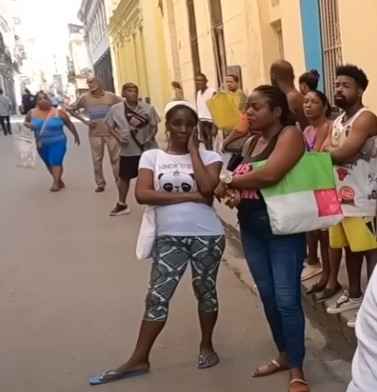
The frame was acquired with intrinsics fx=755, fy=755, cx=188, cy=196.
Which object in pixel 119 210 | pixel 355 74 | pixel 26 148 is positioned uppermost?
pixel 355 74

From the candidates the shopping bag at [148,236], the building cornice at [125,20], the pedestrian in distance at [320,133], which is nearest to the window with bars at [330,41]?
the pedestrian in distance at [320,133]

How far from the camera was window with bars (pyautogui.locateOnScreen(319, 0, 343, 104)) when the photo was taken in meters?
9.48

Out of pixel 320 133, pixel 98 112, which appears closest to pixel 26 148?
pixel 98 112

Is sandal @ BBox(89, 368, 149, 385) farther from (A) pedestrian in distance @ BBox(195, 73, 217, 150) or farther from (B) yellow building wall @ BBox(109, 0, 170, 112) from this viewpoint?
(B) yellow building wall @ BBox(109, 0, 170, 112)

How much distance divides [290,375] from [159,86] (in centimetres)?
1935

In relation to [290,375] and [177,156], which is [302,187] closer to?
[177,156]

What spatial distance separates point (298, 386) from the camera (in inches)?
161

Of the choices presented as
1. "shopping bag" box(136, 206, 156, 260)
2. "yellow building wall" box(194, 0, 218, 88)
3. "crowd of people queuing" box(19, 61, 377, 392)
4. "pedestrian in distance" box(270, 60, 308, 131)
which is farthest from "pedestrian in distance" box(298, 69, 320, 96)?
"yellow building wall" box(194, 0, 218, 88)

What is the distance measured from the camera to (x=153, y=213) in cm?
441

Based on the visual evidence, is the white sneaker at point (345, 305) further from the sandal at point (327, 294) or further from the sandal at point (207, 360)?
the sandal at point (207, 360)

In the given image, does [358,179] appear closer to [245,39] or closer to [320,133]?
[320,133]

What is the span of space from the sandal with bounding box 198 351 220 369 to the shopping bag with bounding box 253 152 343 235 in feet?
3.85

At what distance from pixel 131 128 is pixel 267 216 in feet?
18.5

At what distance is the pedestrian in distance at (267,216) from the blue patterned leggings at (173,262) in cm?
28
